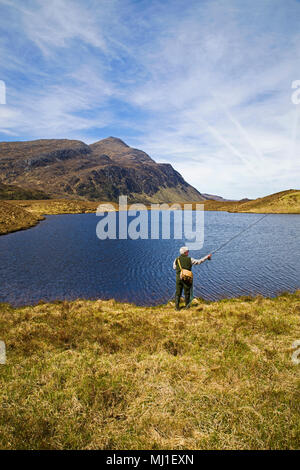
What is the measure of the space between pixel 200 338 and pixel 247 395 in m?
3.43

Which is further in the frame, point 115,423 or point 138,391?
point 138,391

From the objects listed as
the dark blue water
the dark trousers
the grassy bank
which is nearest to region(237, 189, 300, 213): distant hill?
the dark blue water

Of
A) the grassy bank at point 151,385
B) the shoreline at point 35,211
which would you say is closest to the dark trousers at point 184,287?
the grassy bank at point 151,385

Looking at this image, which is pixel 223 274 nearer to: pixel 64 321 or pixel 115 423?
pixel 64 321

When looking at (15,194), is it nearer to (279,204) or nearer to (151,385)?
(279,204)

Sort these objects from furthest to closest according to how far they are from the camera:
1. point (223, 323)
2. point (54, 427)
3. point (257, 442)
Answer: point (223, 323) → point (54, 427) → point (257, 442)

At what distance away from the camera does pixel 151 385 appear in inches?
250

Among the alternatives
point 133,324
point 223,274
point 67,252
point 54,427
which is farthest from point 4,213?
point 54,427

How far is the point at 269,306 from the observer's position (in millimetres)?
14062

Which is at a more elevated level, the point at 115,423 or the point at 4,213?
the point at 4,213

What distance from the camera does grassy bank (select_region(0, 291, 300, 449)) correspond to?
15.8ft
